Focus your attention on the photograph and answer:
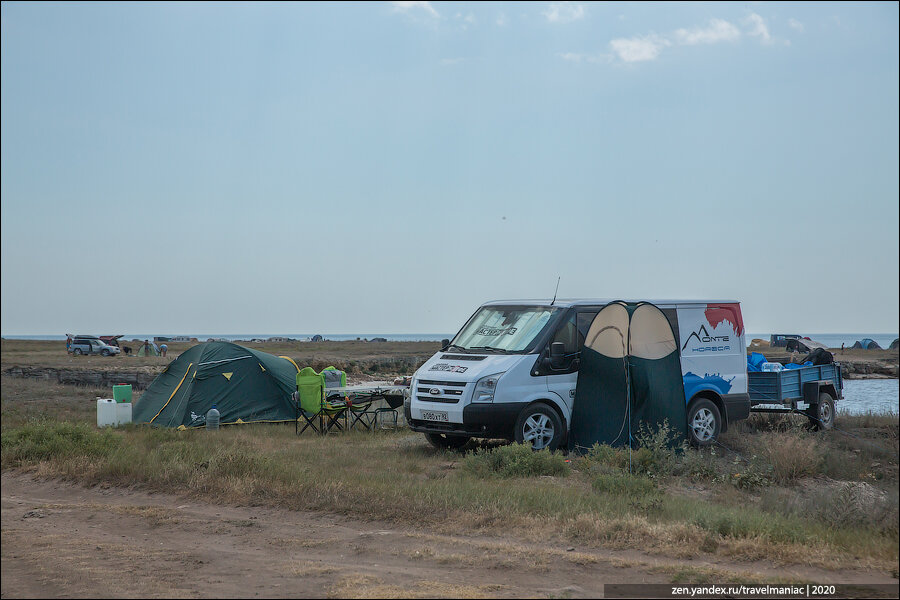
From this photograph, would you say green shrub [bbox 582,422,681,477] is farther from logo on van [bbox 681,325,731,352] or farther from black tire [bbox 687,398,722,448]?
logo on van [bbox 681,325,731,352]

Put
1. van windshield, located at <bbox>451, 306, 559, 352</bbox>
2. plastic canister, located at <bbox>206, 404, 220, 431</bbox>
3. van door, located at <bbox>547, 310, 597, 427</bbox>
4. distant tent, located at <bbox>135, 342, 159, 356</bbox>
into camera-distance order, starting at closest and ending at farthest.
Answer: van door, located at <bbox>547, 310, 597, 427</bbox>
van windshield, located at <bbox>451, 306, 559, 352</bbox>
plastic canister, located at <bbox>206, 404, 220, 431</bbox>
distant tent, located at <bbox>135, 342, 159, 356</bbox>

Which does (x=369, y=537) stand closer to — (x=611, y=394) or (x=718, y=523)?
(x=718, y=523)

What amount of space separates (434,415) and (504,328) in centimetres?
180

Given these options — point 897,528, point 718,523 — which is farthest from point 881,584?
point 718,523

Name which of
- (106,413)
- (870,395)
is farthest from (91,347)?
(870,395)

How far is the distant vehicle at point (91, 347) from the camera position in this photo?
54250 millimetres

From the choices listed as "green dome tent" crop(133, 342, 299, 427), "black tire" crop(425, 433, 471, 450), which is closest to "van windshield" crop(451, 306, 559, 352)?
"black tire" crop(425, 433, 471, 450)

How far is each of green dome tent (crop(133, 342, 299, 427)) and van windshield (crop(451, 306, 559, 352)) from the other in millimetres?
5315

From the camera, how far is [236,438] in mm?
13031

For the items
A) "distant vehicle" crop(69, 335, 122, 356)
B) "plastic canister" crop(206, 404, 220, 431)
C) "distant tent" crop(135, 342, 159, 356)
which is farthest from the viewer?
"distant tent" crop(135, 342, 159, 356)

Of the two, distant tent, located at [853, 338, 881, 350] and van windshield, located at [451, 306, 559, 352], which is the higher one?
van windshield, located at [451, 306, 559, 352]

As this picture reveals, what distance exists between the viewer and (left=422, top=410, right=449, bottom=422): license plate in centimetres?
1134

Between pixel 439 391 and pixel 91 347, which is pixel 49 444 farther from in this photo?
pixel 91 347

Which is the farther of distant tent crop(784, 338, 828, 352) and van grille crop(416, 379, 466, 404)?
distant tent crop(784, 338, 828, 352)
